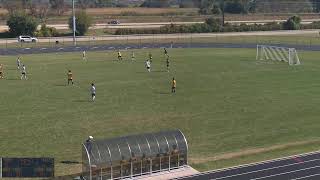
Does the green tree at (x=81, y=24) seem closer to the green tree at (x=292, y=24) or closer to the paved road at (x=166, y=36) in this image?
the paved road at (x=166, y=36)

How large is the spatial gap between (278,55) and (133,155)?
46.3 meters

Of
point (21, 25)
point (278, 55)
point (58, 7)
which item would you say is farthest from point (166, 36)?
point (58, 7)

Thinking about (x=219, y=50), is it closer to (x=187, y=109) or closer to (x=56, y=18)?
(x=187, y=109)

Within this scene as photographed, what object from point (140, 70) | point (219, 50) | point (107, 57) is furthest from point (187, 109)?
point (219, 50)

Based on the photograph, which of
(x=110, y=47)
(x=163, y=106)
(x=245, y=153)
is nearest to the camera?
(x=245, y=153)

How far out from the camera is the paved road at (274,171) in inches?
981

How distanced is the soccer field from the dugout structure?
5.73 feet

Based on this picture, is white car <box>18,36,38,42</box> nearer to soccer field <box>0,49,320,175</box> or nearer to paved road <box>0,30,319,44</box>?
paved road <box>0,30,319,44</box>

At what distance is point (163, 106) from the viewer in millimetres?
39094

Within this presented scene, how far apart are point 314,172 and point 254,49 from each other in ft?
180

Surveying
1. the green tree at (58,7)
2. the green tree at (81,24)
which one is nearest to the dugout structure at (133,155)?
the green tree at (81,24)

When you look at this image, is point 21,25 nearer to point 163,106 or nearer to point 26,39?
point 26,39

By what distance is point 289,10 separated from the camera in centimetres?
19175

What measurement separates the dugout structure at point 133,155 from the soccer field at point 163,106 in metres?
1.75
